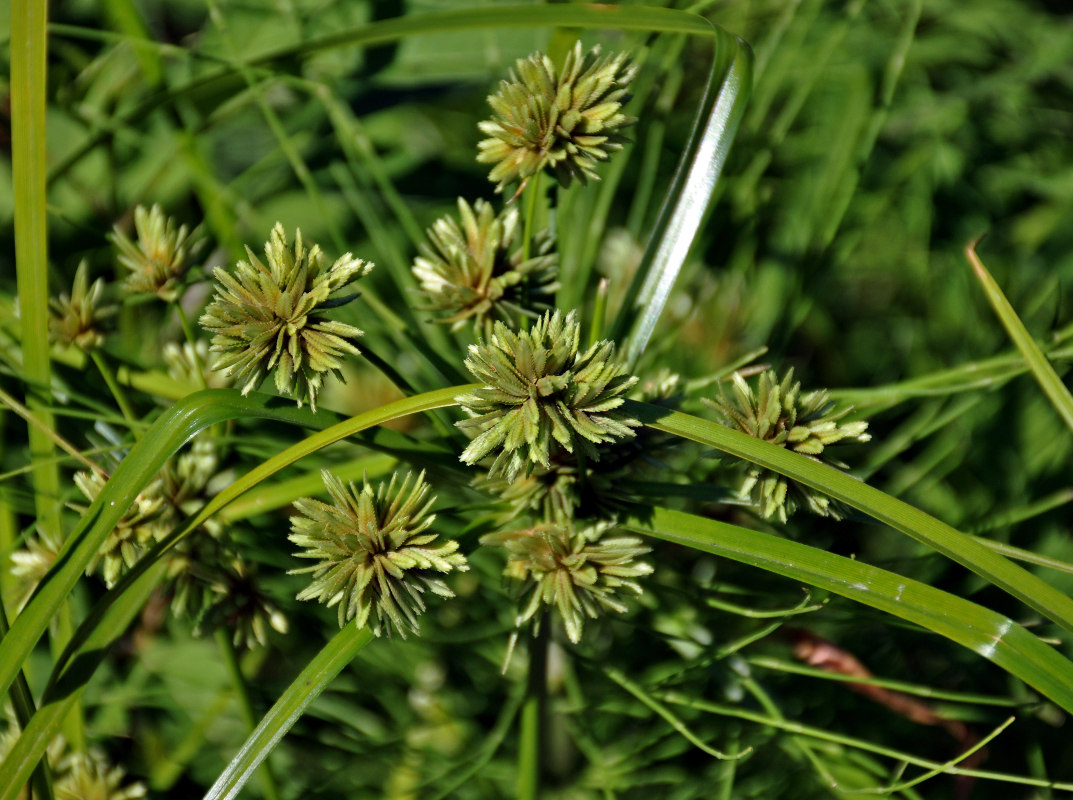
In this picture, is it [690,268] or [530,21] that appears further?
[690,268]

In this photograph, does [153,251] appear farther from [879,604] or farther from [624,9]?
[879,604]

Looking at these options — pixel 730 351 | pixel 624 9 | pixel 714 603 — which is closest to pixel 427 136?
pixel 730 351

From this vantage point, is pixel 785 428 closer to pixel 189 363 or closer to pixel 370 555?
pixel 370 555

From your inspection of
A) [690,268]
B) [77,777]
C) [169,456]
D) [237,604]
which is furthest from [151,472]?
[690,268]

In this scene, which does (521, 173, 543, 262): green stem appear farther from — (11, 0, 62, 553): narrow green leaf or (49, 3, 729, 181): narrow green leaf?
(11, 0, 62, 553): narrow green leaf

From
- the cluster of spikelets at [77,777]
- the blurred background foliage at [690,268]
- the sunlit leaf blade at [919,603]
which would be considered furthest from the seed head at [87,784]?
the sunlit leaf blade at [919,603]
